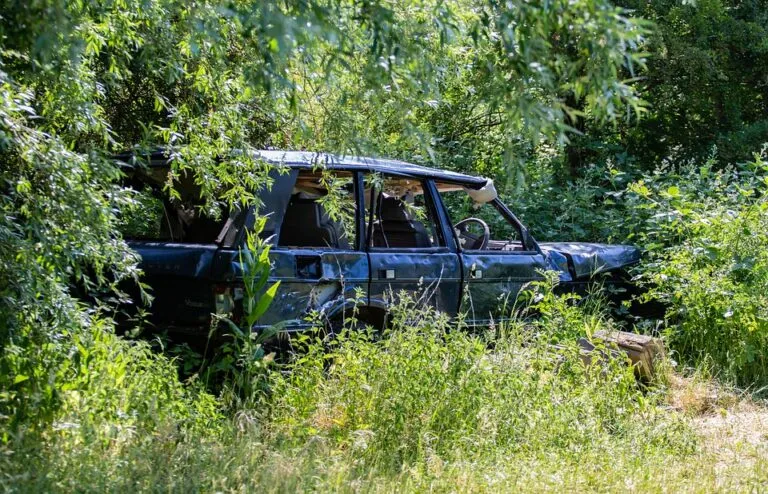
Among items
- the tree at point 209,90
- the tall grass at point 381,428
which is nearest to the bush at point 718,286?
the tall grass at point 381,428

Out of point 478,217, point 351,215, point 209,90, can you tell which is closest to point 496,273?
point 351,215

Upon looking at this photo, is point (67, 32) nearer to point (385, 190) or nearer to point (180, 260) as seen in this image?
point (180, 260)

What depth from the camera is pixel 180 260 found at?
599cm

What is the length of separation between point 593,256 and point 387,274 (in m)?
2.81

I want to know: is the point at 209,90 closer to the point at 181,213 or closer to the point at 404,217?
the point at 181,213

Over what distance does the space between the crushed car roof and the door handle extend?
0.73m

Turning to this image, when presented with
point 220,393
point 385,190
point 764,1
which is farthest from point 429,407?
point 764,1

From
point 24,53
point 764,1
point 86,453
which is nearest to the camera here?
point 86,453

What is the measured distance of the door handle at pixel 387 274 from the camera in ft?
22.1

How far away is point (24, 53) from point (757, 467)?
15.6ft

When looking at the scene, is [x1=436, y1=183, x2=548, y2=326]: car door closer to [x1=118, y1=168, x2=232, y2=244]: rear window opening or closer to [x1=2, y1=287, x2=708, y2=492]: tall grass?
[x1=2, y1=287, x2=708, y2=492]: tall grass

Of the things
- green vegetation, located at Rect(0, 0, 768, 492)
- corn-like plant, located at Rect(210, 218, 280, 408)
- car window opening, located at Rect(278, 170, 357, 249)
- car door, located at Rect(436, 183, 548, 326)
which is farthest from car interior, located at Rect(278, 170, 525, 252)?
corn-like plant, located at Rect(210, 218, 280, 408)

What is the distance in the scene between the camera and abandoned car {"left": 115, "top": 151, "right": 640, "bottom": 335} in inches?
237

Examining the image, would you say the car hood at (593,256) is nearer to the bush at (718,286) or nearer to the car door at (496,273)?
the bush at (718,286)
